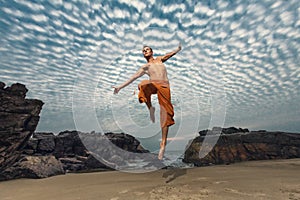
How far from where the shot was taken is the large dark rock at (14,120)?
6824 mm

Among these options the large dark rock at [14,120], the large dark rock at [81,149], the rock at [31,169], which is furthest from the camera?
the large dark rock at [81,149]

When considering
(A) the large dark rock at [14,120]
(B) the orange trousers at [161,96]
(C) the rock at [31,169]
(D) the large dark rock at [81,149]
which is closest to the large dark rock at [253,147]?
(D) the large dark rock at [81,149]

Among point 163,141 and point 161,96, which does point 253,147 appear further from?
point 161,96

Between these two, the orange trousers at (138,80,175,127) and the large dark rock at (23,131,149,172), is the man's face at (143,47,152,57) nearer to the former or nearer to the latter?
the orange trousers at (138,80,175,127)

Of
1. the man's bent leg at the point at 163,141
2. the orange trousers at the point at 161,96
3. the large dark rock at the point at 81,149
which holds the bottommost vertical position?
the large dark rock at the point at 81,149

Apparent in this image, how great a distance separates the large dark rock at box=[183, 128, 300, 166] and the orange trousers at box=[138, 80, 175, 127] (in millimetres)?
13224

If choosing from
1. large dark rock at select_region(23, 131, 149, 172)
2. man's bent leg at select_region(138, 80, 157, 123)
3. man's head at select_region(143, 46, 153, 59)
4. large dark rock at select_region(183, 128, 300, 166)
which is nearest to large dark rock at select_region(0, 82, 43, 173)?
man's bent leg at select_region(138, 80, 157, 123)

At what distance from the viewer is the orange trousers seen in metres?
3.78

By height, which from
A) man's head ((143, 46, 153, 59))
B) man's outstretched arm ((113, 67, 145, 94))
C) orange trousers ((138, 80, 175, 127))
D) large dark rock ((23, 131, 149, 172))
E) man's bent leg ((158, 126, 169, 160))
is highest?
man's head ((143, 46, 153, 59))

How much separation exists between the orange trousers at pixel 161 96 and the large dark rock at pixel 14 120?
20.4 ft

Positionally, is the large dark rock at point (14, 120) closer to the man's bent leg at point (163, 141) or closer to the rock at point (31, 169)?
the rock at point (31, 169)

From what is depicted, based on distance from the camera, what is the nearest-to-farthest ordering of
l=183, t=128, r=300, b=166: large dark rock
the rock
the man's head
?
1. the man's head
2. the rock
3. l=183, t=128, r=300, b=166: large dark rock

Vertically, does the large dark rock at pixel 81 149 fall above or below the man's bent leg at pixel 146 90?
below

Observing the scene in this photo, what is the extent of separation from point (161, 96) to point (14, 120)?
22.1 feet
